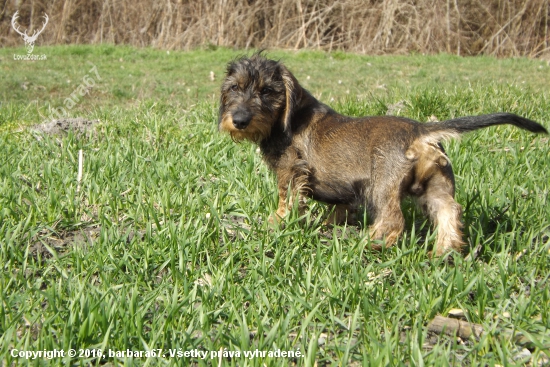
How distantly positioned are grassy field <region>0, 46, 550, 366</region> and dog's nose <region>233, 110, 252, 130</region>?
2.03 ft

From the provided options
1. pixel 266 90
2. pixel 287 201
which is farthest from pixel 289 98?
pixel 287 201

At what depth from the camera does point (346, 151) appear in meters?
3.96

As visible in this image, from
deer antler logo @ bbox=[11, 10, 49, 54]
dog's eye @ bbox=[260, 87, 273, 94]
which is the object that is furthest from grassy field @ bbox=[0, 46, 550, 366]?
deer antler logo @ bbox=[11, 10, 49, 54]

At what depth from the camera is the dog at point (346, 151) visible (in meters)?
3.65

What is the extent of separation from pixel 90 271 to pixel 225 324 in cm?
96

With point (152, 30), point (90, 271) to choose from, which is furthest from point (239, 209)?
point (152, 30)

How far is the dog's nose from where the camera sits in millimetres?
4020

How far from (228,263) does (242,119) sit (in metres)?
1.07

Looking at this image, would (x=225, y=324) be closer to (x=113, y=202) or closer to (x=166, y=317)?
(x=166, y=317)

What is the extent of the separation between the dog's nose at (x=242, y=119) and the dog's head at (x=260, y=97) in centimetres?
2

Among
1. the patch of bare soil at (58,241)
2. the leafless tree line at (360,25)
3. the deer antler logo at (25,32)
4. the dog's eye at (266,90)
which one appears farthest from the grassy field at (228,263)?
the deer antler logo at (25,32)

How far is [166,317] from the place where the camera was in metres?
2.91

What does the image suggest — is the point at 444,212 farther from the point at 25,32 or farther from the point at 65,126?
the point at 25,32

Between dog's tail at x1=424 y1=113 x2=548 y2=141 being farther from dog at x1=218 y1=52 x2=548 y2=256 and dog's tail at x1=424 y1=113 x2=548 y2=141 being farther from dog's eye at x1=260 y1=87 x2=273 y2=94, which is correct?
dog's eye at x1=260 y1=87 x2=273 y2=94
